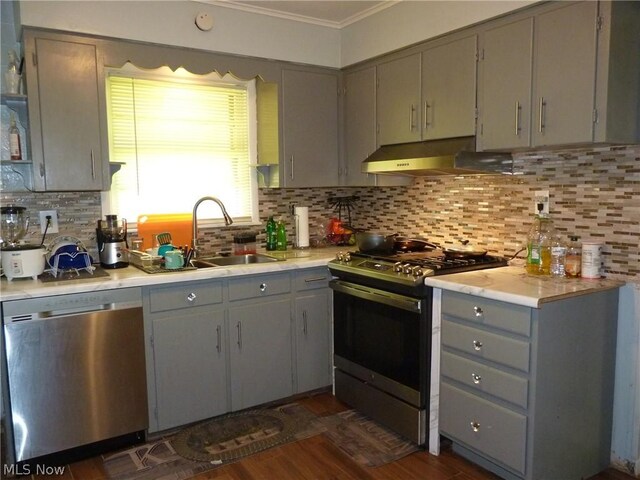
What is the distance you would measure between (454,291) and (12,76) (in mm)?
2495

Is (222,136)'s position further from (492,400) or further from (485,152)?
(492,400)

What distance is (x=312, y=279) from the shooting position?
10.2ft

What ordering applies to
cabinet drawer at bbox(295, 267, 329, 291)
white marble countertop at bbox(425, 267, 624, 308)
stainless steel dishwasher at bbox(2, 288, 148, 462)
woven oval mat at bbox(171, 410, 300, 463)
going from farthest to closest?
cabinet drawer at bbox(295, 267, 329, 291) < woven oval mat at bbox(171, 410, 300, 463) < stainless steel dishwasher at bbox(2, 288, 148, 462) < white marble countertop at bbox(425, 267, 624, 308)

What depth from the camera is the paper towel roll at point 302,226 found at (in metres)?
3.60

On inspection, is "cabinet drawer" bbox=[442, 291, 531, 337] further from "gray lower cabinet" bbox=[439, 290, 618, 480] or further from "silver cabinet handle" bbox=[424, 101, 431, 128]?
"silver cabinet handle" bbox=[424, 101, 431, 128]

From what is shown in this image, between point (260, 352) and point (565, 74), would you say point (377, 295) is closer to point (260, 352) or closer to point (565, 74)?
point (260, 352)

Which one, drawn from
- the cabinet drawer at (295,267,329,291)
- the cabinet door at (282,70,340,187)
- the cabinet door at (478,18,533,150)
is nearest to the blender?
the cabinet drawer at (295,267,329,291)

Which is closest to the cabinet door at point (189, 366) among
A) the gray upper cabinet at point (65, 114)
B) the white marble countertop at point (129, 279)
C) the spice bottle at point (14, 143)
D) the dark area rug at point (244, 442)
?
the dark area rug at point (244, 442)

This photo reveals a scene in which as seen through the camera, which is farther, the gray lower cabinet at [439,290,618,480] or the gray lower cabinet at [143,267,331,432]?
the gray lower cabinet at [143,267,331,432]

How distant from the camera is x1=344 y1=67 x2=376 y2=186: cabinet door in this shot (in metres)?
3.36

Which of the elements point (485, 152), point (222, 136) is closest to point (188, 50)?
point (222, 136)

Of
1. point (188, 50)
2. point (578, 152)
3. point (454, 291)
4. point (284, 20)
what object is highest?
point (284, 20)

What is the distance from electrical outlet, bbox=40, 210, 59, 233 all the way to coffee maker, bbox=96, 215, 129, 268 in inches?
9.7

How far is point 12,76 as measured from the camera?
262 cm
